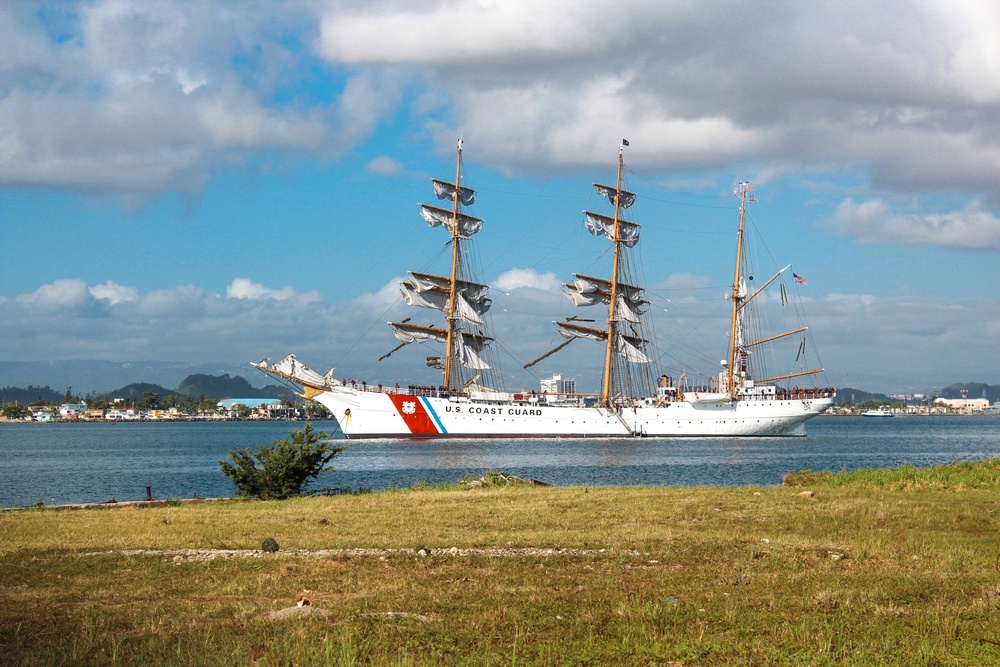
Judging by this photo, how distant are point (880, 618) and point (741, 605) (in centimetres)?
122

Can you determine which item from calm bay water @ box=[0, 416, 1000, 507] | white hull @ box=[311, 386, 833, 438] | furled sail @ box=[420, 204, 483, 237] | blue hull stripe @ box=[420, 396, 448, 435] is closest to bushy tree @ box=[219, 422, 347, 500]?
calm bay water @ box=[0, 416, 1000, 507]

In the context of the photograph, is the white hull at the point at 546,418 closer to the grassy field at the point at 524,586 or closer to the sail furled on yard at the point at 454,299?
the sail furled on yard at the point at 454,299

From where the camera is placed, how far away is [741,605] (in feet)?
30.0

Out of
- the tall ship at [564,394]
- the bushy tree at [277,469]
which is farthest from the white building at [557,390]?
the bushy tree at [277,469]

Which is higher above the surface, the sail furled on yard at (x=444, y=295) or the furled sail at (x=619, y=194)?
the furled sail at (x=619, y=194)

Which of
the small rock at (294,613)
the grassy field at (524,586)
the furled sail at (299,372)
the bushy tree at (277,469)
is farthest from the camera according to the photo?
the furled sail at (299,372)

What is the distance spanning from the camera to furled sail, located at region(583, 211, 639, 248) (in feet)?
294

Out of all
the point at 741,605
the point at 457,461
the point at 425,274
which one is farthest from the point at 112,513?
the point at 425,274

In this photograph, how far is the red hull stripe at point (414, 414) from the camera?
79.6 metres

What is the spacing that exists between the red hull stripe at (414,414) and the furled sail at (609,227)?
23561 millimetres

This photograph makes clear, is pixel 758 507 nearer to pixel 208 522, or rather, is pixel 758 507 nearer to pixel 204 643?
pixel 208 522

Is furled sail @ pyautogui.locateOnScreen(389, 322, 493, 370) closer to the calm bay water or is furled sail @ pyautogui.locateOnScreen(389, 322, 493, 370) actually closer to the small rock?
the calm bay water

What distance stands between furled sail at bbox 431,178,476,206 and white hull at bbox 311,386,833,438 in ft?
58.6

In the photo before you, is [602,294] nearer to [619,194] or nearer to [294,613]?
[619,194]
